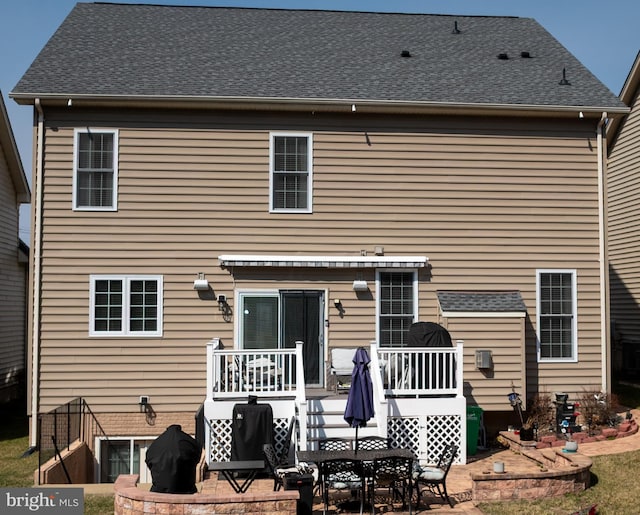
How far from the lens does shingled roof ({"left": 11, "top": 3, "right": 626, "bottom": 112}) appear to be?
1441 cm

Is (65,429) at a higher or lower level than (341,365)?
lower

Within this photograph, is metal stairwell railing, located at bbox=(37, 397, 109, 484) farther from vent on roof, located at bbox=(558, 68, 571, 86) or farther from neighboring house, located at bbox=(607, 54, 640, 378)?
neighboring house, located at bbox=(607, 54, 640, 378)

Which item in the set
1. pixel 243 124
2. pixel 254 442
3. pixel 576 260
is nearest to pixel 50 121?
pixel 243 124

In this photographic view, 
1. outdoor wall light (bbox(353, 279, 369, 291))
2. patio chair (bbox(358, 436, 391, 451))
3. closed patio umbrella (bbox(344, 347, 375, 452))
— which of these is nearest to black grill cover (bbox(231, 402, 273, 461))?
closed patio umbrella (bbox(344, 347, 375, 452))

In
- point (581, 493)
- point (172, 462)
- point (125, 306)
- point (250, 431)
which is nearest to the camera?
point (172, 462)

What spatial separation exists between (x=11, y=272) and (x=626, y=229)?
56.5ft

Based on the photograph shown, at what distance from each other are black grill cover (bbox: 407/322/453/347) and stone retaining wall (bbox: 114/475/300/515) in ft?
16.8

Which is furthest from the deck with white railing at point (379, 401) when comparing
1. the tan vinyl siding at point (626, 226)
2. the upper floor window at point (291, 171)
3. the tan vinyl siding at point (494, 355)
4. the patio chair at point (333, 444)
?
the tan vinyl siding at point (626, 226)

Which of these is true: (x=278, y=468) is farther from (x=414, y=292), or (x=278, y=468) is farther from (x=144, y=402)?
(x=414, y=292)

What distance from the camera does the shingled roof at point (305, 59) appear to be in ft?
47.3

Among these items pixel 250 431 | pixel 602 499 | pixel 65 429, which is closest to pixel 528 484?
pixel 602 499

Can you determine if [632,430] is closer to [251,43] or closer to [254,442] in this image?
[254,442]

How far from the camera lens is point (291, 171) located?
1457 cm

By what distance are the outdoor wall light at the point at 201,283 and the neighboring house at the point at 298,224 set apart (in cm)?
16
